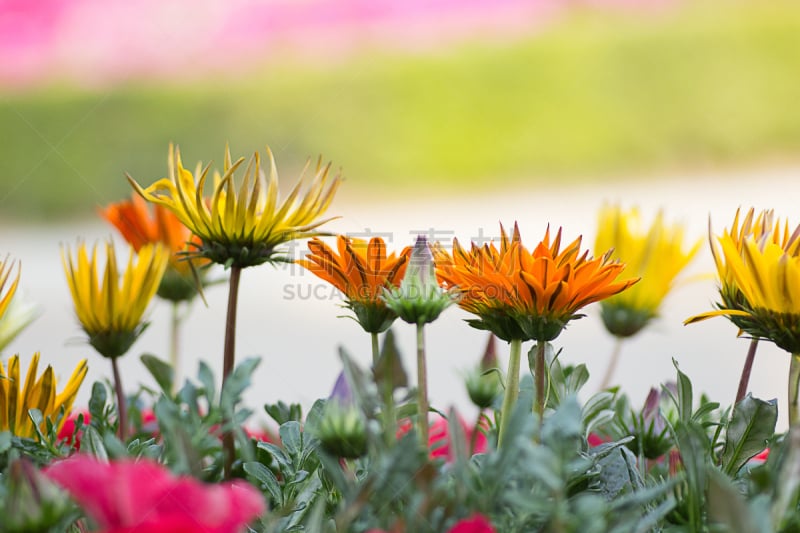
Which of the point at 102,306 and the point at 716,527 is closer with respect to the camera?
the point at 716,527

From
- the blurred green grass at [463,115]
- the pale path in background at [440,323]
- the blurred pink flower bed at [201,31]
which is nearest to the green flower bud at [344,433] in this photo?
the pale path in background at [440,323]

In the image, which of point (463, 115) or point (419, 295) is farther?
point (463, 115)

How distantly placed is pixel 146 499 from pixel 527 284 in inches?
6.1

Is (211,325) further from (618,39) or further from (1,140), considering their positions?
(618,39)

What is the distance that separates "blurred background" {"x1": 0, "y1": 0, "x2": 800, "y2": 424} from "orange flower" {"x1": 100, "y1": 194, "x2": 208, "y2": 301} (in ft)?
6.31

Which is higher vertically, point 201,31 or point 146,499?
point 201,31

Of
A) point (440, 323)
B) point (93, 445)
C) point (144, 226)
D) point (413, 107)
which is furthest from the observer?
point (413, 107)

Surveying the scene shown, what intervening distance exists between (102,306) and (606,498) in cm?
23

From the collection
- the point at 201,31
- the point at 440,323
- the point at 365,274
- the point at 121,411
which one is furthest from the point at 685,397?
A: the point at 201,31

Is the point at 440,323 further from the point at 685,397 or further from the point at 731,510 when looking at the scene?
the point at 731,510

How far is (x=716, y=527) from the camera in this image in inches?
10.2

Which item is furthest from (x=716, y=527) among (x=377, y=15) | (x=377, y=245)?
(x=377, y=15)

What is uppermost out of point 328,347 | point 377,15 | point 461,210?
point 377,15

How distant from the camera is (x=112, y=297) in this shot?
0.42 meters
